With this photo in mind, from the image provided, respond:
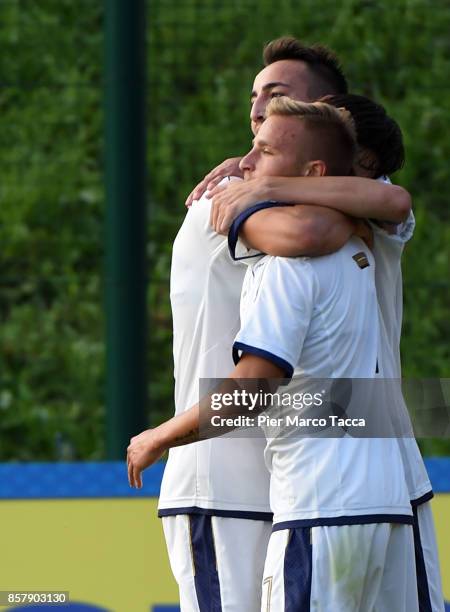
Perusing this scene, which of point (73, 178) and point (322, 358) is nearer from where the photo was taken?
point (322, 358)

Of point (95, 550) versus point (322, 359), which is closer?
point (322, 359)

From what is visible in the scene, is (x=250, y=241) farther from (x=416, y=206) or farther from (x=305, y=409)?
(x=416, y=206)

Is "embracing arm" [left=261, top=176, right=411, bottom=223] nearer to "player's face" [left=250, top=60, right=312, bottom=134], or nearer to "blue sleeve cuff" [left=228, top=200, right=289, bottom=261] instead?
"blue sleeve cuff" [left=228, top=200, right=289, bottom=261]

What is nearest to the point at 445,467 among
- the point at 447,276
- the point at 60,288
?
the point at 447,276

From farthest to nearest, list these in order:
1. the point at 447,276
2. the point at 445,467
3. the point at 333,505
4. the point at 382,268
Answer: the point at 447,276
the point at 445,467
the point at 382,268
the point at 333,505

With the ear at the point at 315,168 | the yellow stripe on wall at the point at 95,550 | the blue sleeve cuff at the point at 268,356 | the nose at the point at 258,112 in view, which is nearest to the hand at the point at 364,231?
the ear at the point at 315,168

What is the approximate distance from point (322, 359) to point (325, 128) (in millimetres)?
381

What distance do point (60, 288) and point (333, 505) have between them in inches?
134

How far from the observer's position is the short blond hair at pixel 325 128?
2107mm

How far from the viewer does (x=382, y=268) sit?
2.31 meters

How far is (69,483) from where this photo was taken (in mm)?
3404

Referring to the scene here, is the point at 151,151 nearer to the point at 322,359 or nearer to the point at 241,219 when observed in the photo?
the point at 241,219

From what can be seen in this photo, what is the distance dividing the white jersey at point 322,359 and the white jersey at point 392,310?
0.16 m

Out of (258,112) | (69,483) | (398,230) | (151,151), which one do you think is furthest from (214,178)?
(151,151)
